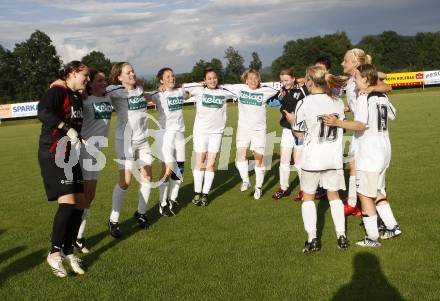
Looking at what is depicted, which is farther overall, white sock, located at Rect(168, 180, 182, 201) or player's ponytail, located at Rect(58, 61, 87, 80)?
white sock, located at Rect(168, 180, 182, 201)

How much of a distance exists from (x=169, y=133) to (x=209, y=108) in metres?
0.92

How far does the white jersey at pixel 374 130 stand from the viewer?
568 cm

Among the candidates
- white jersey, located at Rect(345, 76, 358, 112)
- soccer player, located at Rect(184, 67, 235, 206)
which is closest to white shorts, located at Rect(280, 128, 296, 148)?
soccer player, located at Rect(184, 67, 235, 206)

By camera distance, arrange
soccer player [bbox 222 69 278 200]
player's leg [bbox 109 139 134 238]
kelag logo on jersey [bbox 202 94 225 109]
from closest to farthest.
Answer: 1. player's leg [bbox 109 139 134 238]
2. kelag logo on jersey [bbox 202 94 225 109]
3. soccer player [bbox 222 69 278 200]

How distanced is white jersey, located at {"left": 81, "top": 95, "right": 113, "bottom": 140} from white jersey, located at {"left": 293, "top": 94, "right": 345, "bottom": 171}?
2738mm

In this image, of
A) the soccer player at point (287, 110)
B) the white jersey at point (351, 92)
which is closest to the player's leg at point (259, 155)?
the soccer player at point (287, 110)

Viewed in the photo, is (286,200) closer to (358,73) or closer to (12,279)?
(358,73)

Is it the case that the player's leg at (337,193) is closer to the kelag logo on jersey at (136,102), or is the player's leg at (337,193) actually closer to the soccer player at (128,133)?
the soccer player at (128,133)

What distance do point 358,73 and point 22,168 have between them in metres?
11.7

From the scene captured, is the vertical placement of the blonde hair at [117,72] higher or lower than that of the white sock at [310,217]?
higher

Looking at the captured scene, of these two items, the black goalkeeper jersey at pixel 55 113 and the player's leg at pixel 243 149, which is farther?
the player's leg at pixel 243 149

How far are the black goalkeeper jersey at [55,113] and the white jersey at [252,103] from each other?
409 cm

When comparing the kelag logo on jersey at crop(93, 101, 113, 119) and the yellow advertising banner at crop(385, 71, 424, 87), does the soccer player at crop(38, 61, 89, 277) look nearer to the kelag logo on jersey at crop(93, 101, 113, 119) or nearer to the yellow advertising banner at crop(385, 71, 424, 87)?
the kelag logo on jersey at crop(93, 101, 113, 119)

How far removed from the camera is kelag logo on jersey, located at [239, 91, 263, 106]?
8.86 meters
